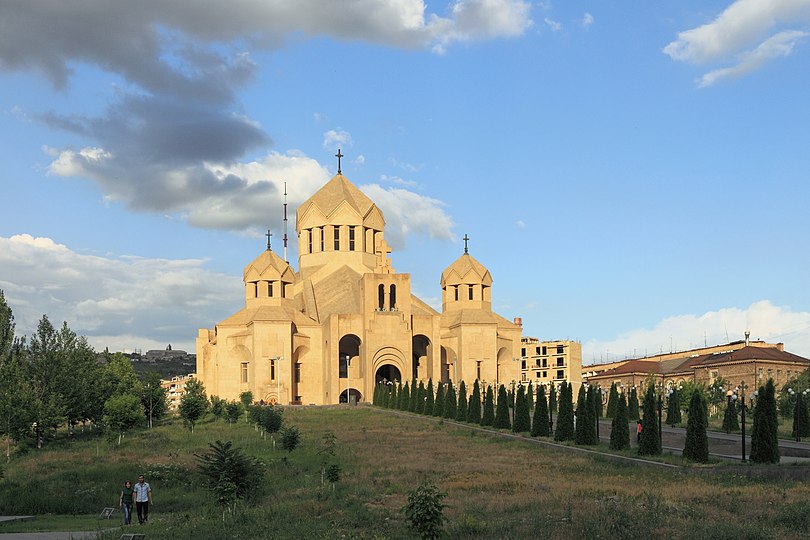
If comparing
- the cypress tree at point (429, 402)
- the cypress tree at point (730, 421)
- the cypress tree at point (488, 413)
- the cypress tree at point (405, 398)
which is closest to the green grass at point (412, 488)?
the cypress tree at point (488, 413)

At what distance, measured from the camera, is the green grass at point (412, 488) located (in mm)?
Result: 14438

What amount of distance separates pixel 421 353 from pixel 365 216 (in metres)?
11.3

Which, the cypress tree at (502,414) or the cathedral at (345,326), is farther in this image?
the cathedral at (345,326)

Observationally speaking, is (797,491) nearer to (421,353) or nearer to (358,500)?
(358,500)

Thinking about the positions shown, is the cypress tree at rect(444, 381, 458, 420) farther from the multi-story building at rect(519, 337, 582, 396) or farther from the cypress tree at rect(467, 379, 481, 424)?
the multi-story building at rect(519, 337, 582, 396)

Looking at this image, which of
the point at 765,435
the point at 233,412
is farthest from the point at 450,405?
the point at 765,435

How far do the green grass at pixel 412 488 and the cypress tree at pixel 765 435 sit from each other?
276 centimetres

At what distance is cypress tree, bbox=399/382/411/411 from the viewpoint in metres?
51.8

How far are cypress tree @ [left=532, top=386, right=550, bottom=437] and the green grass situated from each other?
1629mm

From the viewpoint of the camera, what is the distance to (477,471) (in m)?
22.4

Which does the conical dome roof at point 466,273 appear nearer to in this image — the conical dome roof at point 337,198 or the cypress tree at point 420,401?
the conical dome roof at point 337,198

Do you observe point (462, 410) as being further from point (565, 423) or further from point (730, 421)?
point (565, 423)

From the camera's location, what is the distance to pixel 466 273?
211 feet

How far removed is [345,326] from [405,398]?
9695mm
